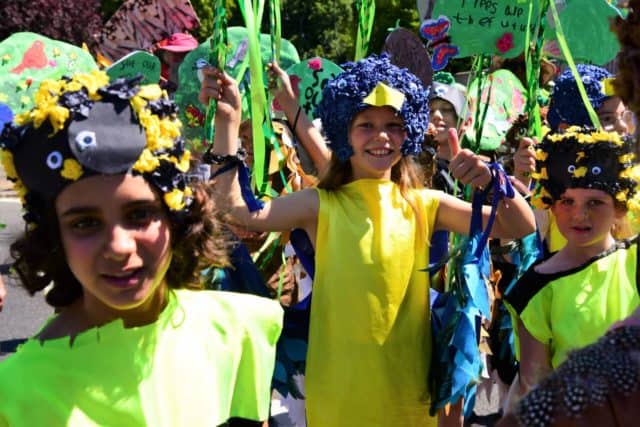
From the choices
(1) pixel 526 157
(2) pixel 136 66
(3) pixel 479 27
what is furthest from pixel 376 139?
(2) pixel 136 66

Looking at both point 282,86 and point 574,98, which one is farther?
point 574,98

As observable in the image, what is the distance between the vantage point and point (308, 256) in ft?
11.0

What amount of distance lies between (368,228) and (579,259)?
758 millimetres

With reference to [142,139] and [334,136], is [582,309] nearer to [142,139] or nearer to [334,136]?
[334,136]

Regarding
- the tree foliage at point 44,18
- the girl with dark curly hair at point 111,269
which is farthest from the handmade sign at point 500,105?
the tree foliage at point 44,18

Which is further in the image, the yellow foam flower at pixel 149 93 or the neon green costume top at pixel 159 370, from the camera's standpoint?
the yellow foam flower at pixel 149 93

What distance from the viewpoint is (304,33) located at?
159ft

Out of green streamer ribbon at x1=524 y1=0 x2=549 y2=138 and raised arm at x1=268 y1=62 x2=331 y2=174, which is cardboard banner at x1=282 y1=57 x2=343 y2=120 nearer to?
raised arm at x1=268 y1=62 x2=331 y2=174

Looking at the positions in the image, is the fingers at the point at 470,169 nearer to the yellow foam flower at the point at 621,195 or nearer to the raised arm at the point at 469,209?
the raised arm at the point at 469,209

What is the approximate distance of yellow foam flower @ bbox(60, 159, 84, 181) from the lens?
2.04m

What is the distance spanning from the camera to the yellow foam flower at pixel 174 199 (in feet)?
7.09

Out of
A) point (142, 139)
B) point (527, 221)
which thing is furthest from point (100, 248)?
point (527, 221)

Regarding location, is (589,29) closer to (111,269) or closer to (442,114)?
(442,114)

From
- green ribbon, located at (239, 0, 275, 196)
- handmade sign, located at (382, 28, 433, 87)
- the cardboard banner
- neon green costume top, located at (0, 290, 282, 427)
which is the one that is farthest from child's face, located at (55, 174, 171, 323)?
the cardboard banner
